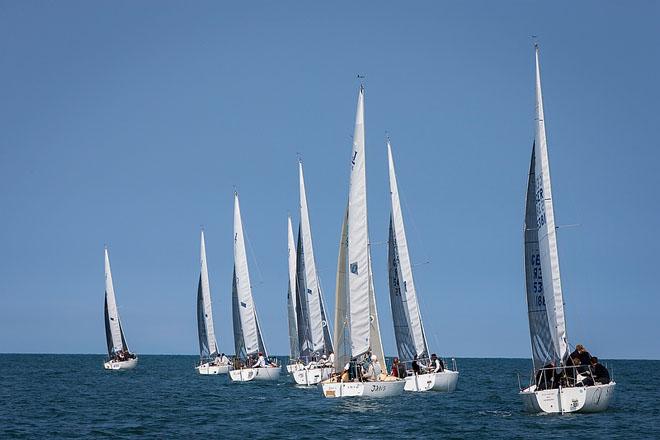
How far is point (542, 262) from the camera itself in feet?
105

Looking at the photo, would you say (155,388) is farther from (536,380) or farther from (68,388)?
(536,380)

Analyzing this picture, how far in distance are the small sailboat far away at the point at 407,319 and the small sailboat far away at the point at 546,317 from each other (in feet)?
43.2

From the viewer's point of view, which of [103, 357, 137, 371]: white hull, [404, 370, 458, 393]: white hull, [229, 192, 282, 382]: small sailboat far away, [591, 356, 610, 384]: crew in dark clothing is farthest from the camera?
[103, 357, 137, 371]: white hull

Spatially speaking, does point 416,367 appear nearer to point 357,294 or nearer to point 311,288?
point 357,294

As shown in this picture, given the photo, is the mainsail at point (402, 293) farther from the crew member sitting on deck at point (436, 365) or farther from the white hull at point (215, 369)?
the white hull at point (215, 369)

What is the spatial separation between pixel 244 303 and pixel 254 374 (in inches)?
292

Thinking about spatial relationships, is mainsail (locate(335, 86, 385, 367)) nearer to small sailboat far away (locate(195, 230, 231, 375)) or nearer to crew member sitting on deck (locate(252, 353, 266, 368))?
crew member sitting on deck (locate(252, 353, 266, 368))

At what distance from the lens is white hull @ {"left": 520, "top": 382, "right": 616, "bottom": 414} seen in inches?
1184

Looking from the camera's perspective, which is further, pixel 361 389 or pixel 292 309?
pixel 292 309

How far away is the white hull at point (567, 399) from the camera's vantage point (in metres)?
30.1

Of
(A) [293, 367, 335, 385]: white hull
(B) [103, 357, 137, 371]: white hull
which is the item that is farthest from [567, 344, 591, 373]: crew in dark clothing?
(B) [103, 357, 137, 371]: white hull

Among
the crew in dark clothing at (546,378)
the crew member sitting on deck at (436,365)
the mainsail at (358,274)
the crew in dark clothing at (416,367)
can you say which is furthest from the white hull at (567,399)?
the crew member sitting on deck at (436,365)

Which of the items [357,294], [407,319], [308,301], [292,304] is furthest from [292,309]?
[357,294]

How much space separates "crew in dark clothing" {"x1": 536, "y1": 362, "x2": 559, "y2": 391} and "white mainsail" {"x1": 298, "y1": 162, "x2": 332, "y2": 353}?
27505mm
